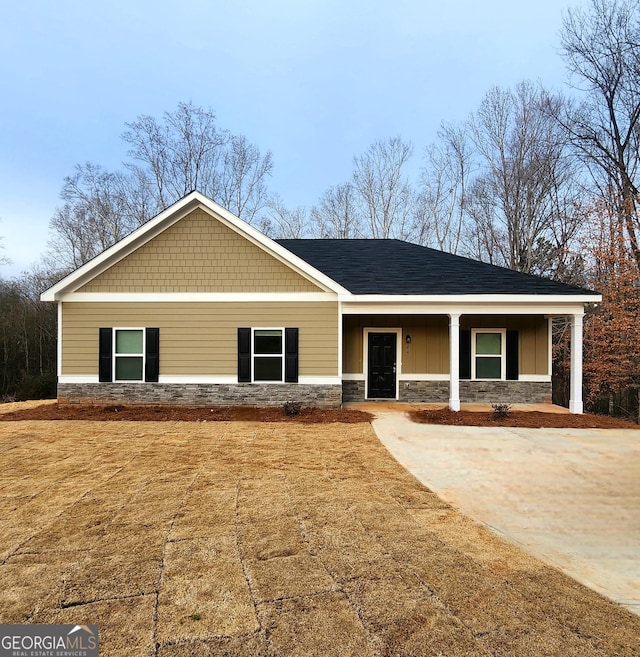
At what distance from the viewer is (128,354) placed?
33.8 feet

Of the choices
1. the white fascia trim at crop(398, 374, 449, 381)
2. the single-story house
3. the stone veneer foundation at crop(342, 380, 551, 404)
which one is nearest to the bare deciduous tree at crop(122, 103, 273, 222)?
the single-story house

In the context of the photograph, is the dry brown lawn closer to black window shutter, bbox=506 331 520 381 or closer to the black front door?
the black front door

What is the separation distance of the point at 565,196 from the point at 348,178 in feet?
A: 39.2

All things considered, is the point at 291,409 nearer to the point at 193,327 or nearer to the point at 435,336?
the point at 193,327

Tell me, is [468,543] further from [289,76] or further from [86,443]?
[289,76]

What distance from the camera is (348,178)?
83.6 ft

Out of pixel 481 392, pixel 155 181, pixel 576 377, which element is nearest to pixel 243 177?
pixel 155 181

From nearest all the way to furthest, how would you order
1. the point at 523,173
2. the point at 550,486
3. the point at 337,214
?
the point at 550,486 < the point at 523,173 < the point at 337,214

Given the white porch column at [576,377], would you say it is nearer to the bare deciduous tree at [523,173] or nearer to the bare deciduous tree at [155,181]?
the bare deciduous tree at [523,173]

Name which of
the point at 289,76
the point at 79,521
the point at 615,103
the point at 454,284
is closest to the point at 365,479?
the point at 79,521

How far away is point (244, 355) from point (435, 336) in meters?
5.28

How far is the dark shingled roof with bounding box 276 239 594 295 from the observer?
1015 centimetres

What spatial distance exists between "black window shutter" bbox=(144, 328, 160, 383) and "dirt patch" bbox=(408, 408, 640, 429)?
631 centimetres

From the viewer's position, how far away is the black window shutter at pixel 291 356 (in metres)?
10.2
